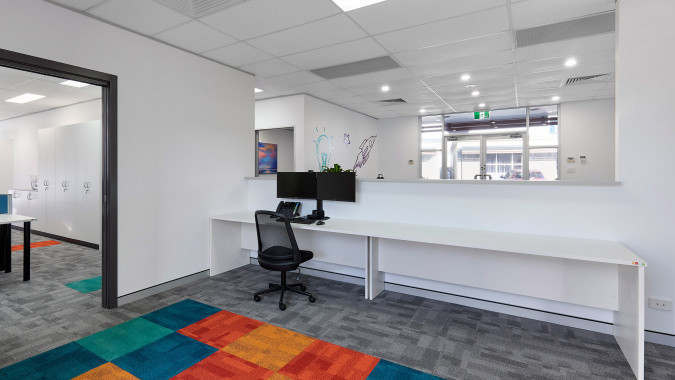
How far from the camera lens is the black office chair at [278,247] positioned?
289 cm

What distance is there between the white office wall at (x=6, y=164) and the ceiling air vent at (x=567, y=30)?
31.4 feet

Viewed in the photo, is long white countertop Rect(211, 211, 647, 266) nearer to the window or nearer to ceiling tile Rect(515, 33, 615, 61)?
ceiling tile Rect(515, 33, 615, 61)

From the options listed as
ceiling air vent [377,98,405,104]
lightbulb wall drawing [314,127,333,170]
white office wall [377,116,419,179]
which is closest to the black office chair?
lightbulb wall drawing [314,127,333,170]

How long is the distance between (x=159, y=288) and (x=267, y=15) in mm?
2776

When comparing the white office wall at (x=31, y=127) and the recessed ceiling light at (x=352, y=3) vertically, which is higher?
the recessed ceiling light at (x=352, y=3)

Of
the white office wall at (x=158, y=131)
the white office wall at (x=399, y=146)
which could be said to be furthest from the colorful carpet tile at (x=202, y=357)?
the white office wall at (x=399, y=146)

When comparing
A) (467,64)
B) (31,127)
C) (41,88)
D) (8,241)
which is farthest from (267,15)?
(31,127)

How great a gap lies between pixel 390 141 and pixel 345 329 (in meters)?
6.19

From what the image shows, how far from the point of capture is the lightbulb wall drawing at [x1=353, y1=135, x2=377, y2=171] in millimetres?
7512

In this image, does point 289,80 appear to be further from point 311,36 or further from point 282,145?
point 282,145

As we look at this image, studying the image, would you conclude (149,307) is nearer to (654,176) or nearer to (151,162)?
(151,162)

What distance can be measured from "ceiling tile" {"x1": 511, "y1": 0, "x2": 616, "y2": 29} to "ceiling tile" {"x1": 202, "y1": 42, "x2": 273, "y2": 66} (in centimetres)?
250

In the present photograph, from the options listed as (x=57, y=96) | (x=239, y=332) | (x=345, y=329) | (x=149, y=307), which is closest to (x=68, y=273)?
(x=149, y=307)

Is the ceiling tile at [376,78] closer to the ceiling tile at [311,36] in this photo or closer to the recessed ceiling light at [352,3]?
the ceiling tile at [311,36]
